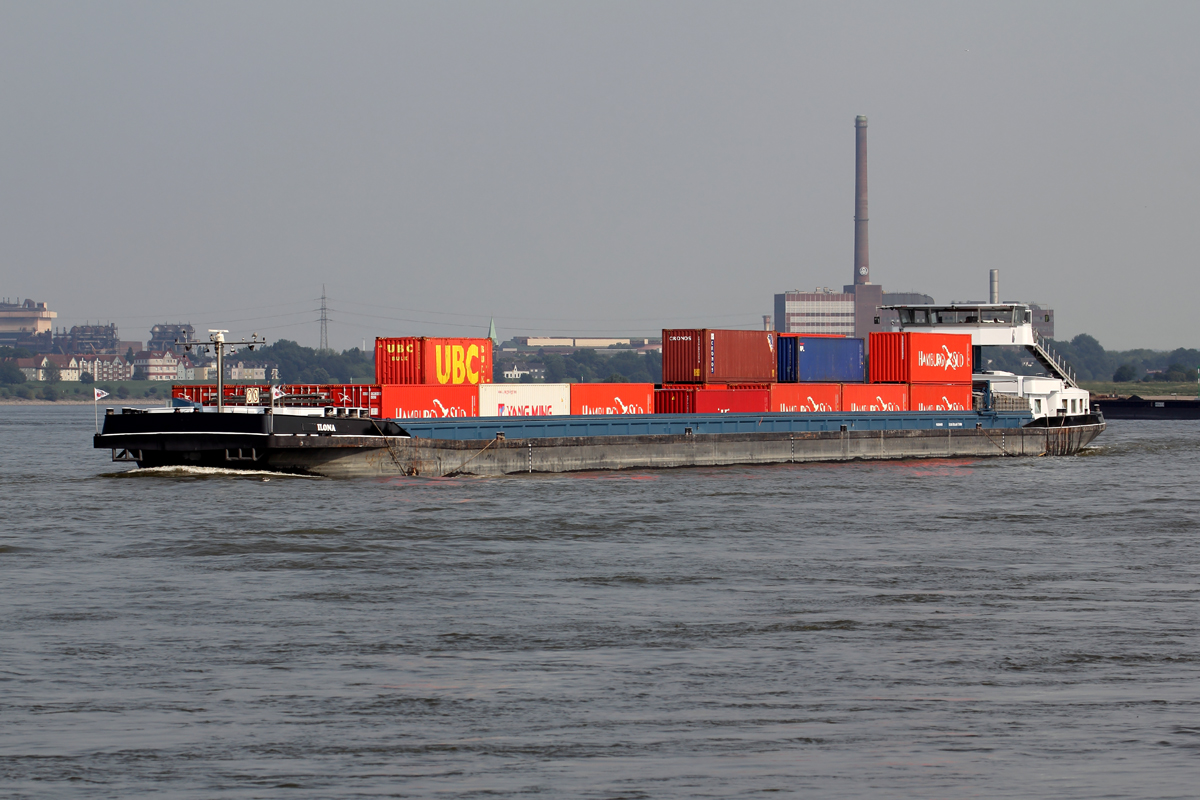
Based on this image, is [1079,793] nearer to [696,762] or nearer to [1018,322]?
[696,762]

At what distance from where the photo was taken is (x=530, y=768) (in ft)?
36.5

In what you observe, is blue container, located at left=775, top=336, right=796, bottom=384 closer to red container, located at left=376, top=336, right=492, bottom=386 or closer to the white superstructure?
the white superstructure

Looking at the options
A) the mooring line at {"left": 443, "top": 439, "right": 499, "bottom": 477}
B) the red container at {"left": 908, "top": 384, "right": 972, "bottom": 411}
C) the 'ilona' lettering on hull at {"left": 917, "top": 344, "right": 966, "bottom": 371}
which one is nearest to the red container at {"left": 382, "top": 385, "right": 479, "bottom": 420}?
the mooring line at {"left": 443, "top": 439, "right": 499, "bottom": 477}

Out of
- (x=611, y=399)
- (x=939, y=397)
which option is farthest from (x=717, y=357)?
(x=939, y=397)

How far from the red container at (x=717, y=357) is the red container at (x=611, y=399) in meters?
1.61

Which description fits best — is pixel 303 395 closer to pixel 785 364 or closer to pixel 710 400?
pixel 710 400

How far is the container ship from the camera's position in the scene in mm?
39000

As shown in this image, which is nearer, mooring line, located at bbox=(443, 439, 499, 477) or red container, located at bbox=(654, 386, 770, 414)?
mooring line, located at bbox=(443, 439, 499, 477)

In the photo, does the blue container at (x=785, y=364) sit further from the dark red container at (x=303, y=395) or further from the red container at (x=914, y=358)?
the dark red container at (x=303, y=395)

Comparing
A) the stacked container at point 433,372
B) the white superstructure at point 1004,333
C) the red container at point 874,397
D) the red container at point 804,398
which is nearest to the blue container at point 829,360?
the red container at point 804,398

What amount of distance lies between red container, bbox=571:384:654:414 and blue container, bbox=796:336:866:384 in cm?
725

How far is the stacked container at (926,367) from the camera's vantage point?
181ft

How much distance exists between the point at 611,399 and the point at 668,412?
320 cm

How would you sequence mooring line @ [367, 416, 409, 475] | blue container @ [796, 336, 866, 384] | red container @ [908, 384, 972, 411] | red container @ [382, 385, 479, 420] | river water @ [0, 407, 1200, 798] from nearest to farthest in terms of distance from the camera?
1. river water @ [0, 407, 1200, 798]
2. mooring line @ [367, 416, 409, 475]
3. red container @ [382, 385, 479, 420]
4. blue container @ [796, 336, 866, 384]
5. red container @ [908, 384, 972, 411]
